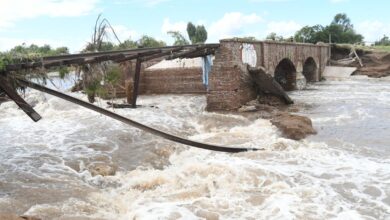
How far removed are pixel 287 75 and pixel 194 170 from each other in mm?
16581

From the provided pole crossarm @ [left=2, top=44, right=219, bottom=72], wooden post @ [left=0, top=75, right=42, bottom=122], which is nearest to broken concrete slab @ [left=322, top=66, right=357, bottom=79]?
pole crossarm @ [left=2, top=44, right=219, bottom=72]

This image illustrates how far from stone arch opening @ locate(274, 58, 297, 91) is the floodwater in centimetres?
947

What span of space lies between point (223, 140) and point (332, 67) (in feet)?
80.8

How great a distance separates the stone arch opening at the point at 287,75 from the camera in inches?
887

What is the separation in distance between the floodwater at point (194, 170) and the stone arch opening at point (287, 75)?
9.47 metres

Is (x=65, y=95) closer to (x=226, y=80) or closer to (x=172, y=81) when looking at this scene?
(x=226, y=80)

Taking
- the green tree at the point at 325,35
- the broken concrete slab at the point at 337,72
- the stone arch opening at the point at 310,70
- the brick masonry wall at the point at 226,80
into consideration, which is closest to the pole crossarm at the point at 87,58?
the brick masonry wall at the point at 226,80

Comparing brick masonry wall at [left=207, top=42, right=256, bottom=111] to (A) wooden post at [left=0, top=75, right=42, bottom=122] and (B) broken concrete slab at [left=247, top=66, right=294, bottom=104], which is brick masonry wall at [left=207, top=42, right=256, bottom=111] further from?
(A) wooden post at [left=0, top=75, right=42, bottom=122]

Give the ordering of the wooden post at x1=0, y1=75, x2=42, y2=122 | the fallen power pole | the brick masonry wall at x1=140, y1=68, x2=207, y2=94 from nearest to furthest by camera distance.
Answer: the wooden post at x1=0, y1=75, x2=42, y2=122, the fallen power pole, the brick masonry wall at x1=140, y1=68, x2=207, y2=94

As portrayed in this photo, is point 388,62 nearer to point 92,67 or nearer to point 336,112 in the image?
point 336,112

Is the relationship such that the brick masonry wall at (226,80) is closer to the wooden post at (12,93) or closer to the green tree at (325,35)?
the wooden post at (12,93)

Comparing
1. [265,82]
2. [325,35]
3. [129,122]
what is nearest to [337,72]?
[325,35]

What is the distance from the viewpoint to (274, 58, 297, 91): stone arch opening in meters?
22.5

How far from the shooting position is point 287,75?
75.7 ft
